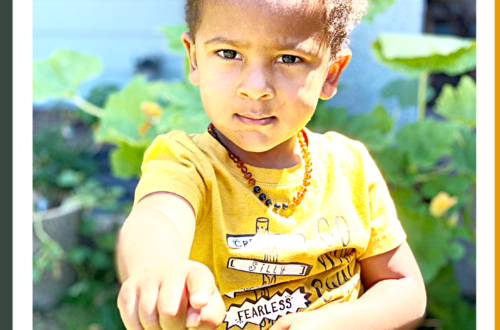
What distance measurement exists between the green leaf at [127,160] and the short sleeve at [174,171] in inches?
42.7

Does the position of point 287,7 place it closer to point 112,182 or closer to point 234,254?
point 234,254

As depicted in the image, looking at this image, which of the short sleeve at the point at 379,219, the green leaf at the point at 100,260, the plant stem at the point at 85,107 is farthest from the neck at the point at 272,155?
the green leaf at the point at 100,260

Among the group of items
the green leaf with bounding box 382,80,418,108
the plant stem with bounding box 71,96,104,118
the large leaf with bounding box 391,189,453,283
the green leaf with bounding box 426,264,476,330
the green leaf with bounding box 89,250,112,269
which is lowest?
the green leaf with bounding box 426,264,476,330

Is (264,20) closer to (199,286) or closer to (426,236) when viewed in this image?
(199,286)

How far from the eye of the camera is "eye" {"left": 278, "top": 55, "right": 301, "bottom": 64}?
695 mm

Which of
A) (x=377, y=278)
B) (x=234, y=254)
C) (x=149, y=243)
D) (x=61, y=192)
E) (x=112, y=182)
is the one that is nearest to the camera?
(x=149, y=243)

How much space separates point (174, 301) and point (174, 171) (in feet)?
0.83

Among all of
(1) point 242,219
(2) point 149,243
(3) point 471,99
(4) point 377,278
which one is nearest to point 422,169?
(3) point 471,99

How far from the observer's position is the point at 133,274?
55 cm

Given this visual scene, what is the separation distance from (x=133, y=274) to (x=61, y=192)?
209cm

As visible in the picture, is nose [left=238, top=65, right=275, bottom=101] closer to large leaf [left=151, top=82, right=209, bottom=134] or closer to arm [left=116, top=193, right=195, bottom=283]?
arm [left=116, top=193, right=195, bottom=283]

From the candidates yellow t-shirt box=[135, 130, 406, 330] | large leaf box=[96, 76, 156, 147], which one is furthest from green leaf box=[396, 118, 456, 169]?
yellow t-shirt box=[135, 130, 406, 330]

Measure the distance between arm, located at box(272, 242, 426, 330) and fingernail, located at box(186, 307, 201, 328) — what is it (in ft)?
0.78

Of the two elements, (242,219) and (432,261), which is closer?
(242,219)
